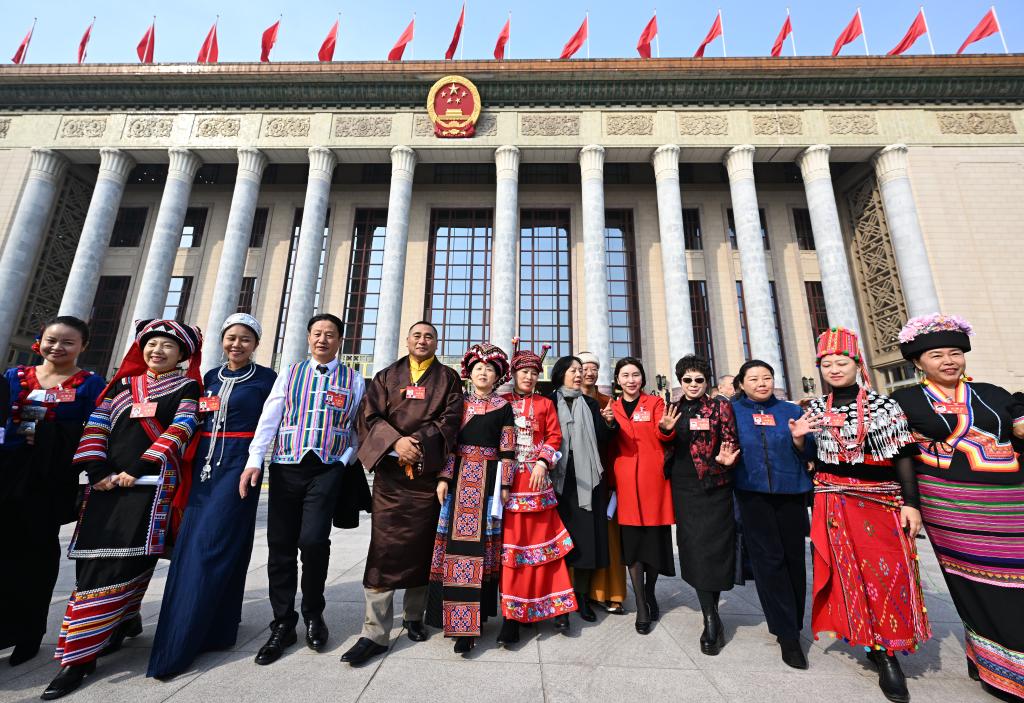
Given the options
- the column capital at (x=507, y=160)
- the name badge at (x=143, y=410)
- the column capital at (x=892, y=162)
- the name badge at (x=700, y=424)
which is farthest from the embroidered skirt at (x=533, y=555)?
the column capital at (x=892, y=162)

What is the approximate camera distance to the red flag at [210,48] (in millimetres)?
17891

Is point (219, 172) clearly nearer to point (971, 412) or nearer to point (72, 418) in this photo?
point (72, 418)

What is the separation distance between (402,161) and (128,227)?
13.9 meters

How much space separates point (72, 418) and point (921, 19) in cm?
2591

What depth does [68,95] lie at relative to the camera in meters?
17.5

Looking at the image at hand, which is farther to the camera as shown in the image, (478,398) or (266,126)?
(266,126)

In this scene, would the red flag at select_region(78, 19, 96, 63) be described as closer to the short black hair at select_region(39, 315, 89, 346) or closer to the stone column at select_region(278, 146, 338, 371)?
the stone column at select_region(278, 146, 338, 371)

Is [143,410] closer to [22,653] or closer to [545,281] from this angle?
[22,653]

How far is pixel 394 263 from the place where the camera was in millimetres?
15773

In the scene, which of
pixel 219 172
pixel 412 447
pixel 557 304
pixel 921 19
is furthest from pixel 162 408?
pixel 921 19

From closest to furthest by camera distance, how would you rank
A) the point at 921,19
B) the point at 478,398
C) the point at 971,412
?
the point at 971,412 → the point at 478,398 → the point at 921,19

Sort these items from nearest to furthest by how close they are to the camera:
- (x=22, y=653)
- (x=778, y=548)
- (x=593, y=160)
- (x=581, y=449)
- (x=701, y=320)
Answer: (x=22, y=653) → (x=778, y=548) → (x=581, y=449) → (x=593, y=160) → (x=701, y=320)

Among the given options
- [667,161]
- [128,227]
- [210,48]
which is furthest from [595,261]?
[128,227]

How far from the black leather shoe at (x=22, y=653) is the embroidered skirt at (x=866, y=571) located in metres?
5.08
